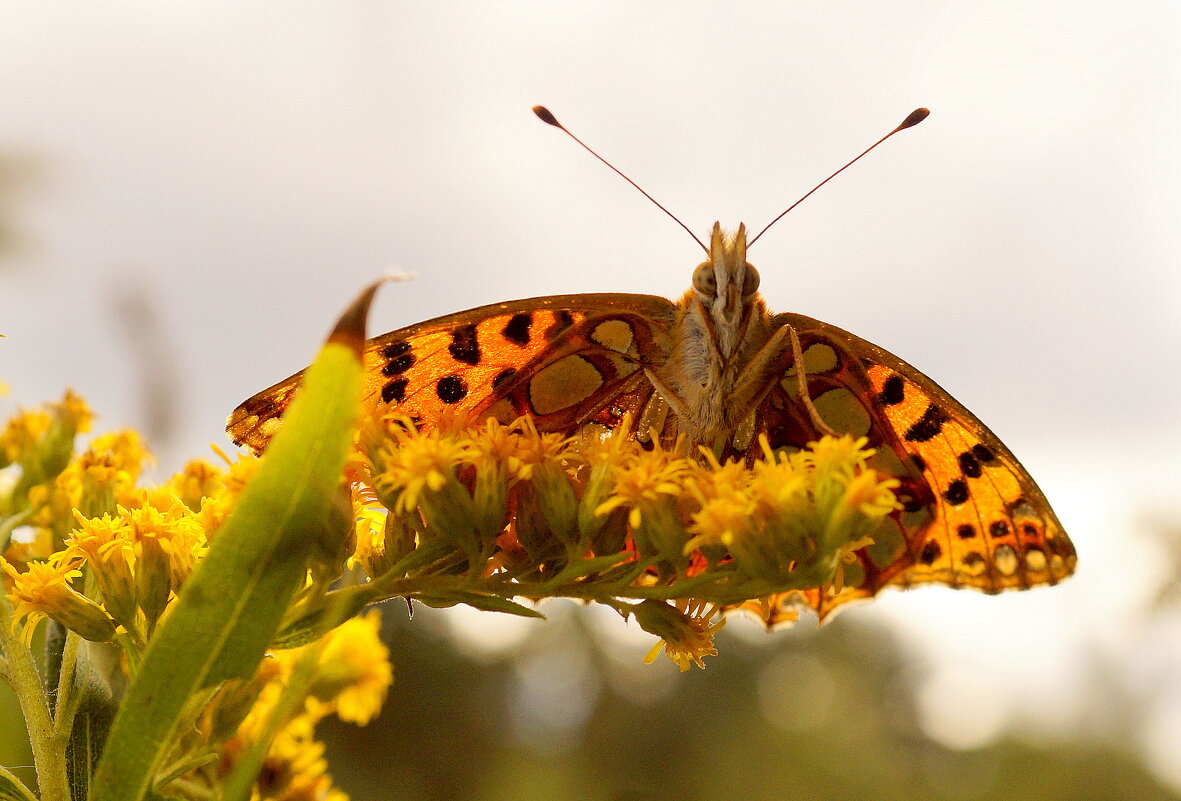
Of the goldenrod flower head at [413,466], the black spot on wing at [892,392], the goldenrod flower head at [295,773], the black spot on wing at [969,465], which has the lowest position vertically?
the goldenrod flower head at [295,773]

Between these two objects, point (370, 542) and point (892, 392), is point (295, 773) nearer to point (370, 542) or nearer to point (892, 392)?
point (370, 542)

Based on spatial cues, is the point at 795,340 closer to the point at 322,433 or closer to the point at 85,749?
the point at 322,433

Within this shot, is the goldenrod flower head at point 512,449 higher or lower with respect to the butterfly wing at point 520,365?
lower

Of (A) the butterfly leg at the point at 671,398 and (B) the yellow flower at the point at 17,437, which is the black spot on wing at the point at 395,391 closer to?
(A) the butterfly leg at the point at 671,398

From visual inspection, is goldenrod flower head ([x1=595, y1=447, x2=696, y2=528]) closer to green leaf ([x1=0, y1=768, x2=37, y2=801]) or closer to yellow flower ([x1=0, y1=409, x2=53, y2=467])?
green leaf ([x1=0, y1=768, x2=37, y2=801])

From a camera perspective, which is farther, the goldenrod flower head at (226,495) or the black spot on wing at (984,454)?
the black spot on wing at (984,454)

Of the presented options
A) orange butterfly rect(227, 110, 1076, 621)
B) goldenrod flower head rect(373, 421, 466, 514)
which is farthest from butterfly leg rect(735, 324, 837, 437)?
goldenrod flower head rect(373, 421, 466, 514)

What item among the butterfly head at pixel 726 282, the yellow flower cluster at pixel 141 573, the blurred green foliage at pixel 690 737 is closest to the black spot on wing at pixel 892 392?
the butterfly head at pixel 726 282
